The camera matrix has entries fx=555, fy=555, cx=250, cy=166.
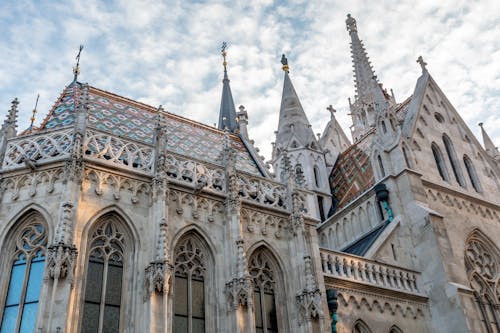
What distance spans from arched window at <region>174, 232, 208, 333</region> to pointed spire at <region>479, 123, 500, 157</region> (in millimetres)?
15760

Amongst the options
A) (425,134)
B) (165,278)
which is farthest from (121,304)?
(425,134)

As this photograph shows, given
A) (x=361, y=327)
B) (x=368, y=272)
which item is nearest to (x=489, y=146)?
(x=368, y=272)

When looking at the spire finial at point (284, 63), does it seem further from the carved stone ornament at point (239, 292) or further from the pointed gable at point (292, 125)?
the carved stone ornament at point (239, 292)

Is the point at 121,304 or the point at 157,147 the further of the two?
the point at 157,147

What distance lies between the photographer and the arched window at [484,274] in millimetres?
17516

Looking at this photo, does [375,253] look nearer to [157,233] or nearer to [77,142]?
[157,233]

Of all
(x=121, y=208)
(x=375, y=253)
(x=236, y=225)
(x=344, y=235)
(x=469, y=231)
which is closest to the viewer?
(x=121, y=208)

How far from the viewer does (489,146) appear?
79.0ft

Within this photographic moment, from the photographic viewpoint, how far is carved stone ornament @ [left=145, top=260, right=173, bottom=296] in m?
11.2

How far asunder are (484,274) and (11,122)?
15.2 metres

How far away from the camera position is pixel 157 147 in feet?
44.1

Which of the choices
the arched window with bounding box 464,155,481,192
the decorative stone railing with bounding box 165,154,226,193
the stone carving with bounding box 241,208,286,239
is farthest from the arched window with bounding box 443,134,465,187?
the decorative stone railing with bounding box 165,154,226,193

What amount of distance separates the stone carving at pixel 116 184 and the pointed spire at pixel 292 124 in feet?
39.6

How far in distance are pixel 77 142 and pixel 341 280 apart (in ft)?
25.5
